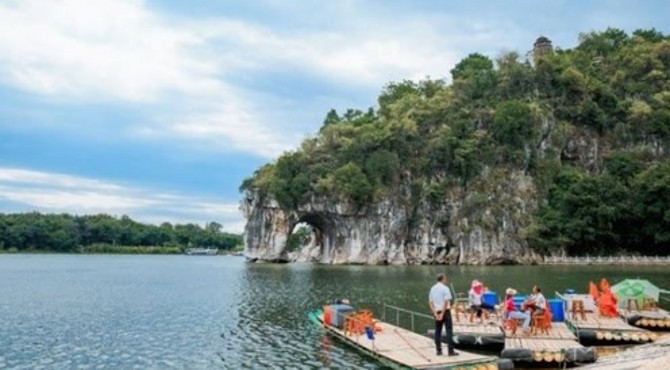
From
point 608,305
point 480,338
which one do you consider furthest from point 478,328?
point 608,305

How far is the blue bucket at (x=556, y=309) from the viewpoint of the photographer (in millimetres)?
23109

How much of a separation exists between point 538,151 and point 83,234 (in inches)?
5019

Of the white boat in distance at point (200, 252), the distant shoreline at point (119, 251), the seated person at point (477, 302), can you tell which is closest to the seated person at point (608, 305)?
the seated person at point (477, 302)

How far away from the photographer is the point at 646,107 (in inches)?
3312

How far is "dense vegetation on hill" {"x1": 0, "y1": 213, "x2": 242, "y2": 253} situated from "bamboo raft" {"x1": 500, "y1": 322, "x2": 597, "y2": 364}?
156 metres

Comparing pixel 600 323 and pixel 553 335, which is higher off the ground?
pixel 600 323

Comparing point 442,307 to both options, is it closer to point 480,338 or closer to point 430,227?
point 480,338

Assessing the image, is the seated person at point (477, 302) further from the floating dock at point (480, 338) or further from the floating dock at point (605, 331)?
the floating dock at point (605, 331)

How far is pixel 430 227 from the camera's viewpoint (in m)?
84.3

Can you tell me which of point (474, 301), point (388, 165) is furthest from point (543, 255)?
point (474, 301)

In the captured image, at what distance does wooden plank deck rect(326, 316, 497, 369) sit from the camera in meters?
16.0

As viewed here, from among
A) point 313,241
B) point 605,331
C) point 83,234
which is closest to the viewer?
point 605,331

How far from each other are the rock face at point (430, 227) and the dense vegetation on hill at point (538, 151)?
138 centimetres

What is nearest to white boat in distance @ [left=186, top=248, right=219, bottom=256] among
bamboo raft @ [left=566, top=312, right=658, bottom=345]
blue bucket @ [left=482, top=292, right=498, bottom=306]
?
blue bucket @ [left=482, top=292, right=498, bottom=306]
